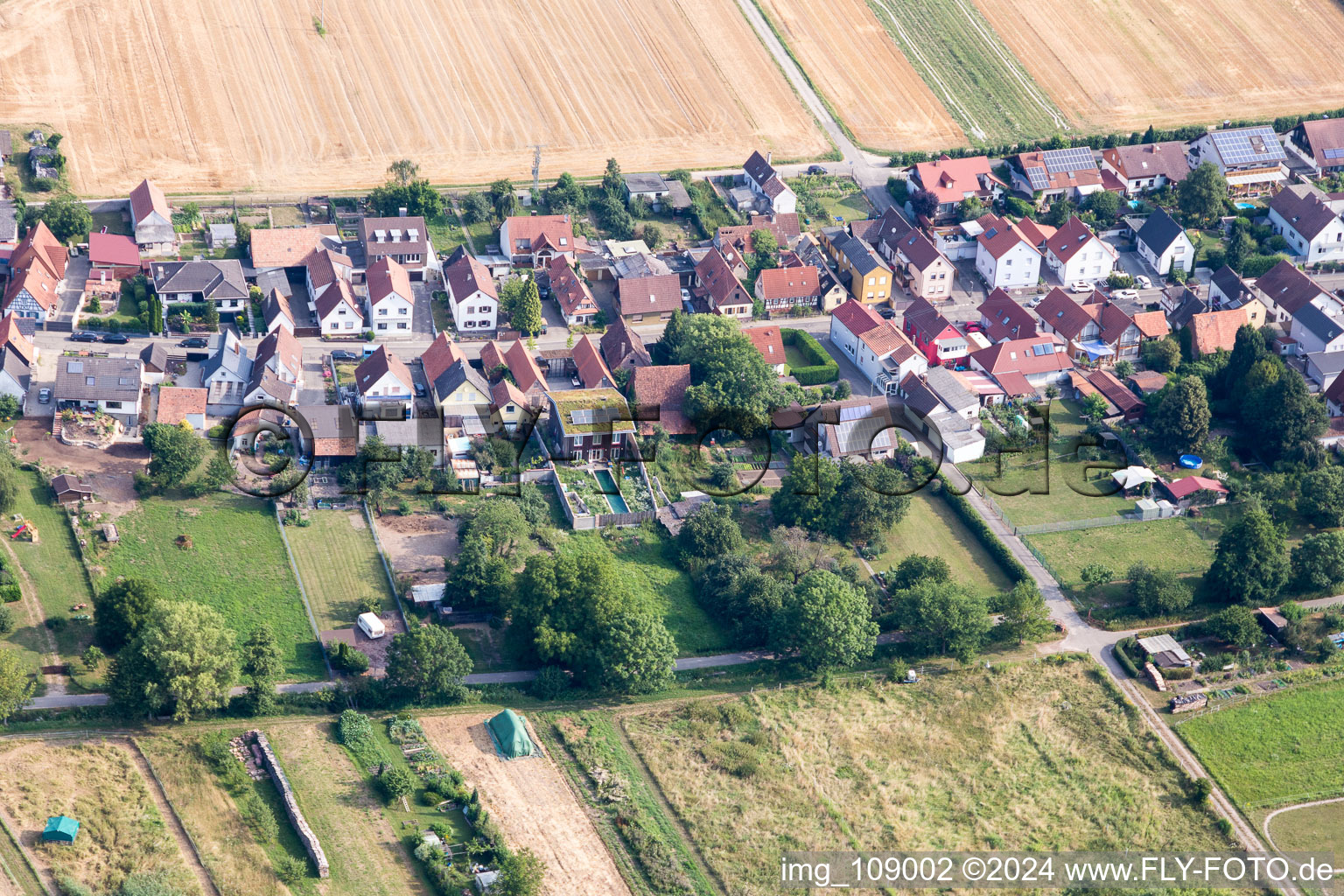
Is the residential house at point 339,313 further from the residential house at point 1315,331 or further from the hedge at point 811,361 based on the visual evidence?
the residential house at point 1315,331

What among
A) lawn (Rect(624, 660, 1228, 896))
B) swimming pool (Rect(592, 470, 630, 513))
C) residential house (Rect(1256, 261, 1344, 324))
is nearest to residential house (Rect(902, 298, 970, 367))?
residential house (Rect(1256, 261, 1344, 324))

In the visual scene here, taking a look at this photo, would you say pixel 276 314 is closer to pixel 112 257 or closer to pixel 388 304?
pixel 388 304

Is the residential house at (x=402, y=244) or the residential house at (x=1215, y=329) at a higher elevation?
the residential house at (x=402, y=244)

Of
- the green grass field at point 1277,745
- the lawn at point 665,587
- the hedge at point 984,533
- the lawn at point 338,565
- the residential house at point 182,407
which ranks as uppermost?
the residential house at point 182,407

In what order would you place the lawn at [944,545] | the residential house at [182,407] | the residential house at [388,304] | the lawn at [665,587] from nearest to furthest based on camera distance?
the lawn at [665,587] < the lawn at [944,545] < the residential house at [182,407] < the residential house at [388,304]

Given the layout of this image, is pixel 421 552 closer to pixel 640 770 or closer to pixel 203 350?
pixel 640 770

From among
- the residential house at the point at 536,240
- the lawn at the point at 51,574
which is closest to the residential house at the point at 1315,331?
the residential house at the point at 536,240

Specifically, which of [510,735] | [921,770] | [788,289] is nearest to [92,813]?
[510,735]

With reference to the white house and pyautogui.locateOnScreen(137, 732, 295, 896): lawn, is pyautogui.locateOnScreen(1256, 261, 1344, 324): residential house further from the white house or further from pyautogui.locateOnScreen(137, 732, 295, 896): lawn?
pyautogui.locateOnScreen(137, 732, 295, 896): lawn
